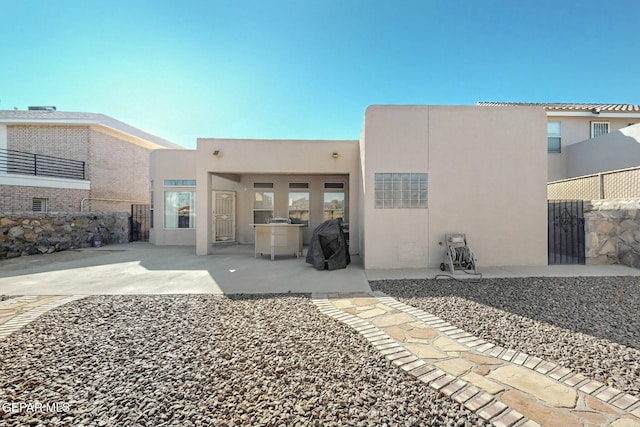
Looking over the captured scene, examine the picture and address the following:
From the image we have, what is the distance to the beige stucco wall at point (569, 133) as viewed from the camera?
1239 centimetres

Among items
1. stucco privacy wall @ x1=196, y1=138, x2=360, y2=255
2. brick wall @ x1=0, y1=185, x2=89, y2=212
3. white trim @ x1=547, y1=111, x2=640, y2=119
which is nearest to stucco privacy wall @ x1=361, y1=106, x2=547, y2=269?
stucco privacy wall @ x1=196, y1=138, x2=360, y2=255

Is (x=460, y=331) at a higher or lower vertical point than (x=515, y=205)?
lower

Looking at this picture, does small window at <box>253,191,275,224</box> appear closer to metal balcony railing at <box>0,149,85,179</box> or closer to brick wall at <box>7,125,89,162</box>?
metal balcony railing at <box>0,149,85,179</box>

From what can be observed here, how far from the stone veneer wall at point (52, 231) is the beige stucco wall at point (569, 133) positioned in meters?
20.8

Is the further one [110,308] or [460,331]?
[110,308]

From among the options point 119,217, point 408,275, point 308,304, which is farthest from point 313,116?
point 119,217

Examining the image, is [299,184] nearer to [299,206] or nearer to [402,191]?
[299,206]

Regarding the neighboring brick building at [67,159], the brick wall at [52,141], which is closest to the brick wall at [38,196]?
the neighboring brick building at [67,159]

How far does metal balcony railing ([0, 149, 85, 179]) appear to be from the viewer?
13148 mm

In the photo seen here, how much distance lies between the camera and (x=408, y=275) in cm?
609

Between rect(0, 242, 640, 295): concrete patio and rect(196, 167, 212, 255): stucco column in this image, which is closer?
rect(0, 242, 640, 295): concrete patio

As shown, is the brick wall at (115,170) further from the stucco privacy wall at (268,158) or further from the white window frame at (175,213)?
the stucco privacy wall at (268,158)

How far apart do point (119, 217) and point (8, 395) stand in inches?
515

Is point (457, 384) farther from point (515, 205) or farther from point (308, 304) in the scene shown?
point (515, 205)
